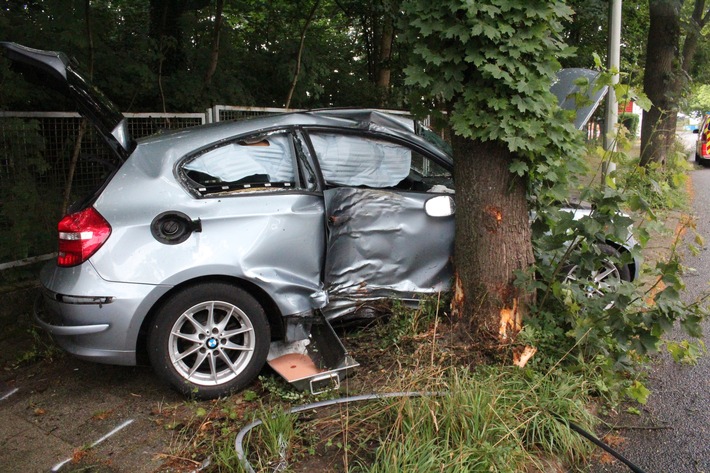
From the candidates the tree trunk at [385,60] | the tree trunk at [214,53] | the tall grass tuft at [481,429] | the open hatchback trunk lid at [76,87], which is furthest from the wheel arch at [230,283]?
the tree trunk at [385,60]

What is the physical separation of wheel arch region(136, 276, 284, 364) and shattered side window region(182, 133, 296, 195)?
0.60 metres

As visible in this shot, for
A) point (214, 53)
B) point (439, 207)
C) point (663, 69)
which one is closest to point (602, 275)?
point (439, 207)

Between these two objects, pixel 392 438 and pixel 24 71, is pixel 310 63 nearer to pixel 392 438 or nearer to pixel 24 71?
pixel 24 71

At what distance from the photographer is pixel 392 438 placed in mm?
3340

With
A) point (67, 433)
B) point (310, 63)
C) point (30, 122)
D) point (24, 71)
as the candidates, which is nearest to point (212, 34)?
point (310, 63)

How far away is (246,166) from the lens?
4.54 metres

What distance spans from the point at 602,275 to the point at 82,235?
3.91 m

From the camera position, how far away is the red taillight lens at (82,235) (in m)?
3.99

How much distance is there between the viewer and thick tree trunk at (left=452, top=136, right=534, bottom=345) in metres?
4.39

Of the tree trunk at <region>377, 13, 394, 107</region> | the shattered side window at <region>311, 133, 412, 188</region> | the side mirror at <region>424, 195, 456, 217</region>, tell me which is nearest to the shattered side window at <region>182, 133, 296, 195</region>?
the shattered side window at <region>311, 133, 412, 188</region>

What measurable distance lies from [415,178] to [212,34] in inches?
221

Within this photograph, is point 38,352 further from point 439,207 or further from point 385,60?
point 385,60

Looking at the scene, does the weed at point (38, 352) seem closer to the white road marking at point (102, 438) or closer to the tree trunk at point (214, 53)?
the white road marking at point (102, 438)

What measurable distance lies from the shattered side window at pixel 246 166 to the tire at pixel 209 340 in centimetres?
72
